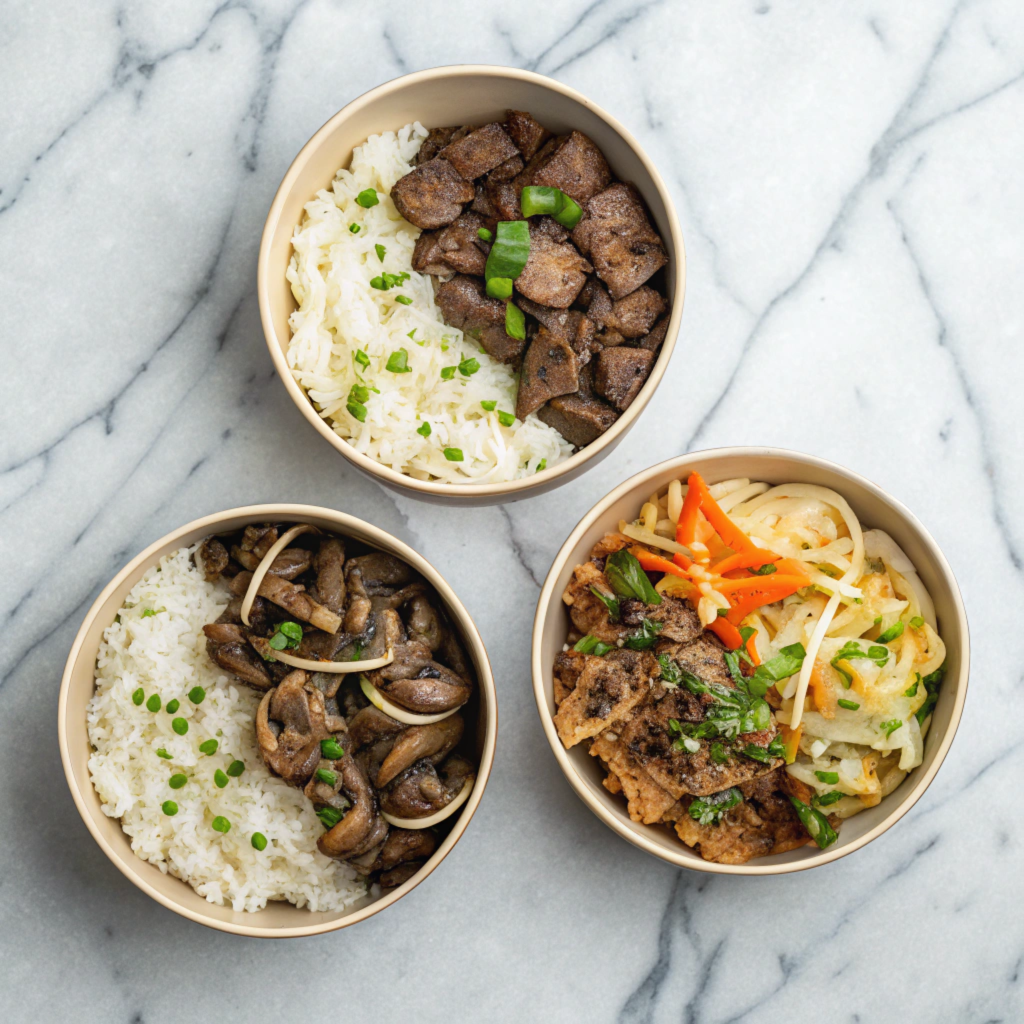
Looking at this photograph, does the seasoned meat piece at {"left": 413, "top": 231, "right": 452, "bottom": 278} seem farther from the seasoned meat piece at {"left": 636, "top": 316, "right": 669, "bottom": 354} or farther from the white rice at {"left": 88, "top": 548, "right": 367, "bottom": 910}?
the white rice at {"left": 88, "top": 548, "right": 367, "bottom": 910}

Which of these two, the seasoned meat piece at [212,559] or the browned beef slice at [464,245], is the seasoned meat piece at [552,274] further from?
the seasoned meat piece at [212,559]

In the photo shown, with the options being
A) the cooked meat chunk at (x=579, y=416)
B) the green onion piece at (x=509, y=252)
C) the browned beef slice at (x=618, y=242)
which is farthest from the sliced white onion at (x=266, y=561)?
Result: the browned beef slice at (x=618, y=242)

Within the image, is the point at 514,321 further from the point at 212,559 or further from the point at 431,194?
the point at 212,559

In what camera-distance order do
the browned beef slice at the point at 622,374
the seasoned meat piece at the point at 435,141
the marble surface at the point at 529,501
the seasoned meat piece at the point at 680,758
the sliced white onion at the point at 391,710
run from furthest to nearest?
the marble surface at the point at 529,501
the seasoned meat piece at the point at 435,141
the browned beef slice at the point at 622,374
the sliced white onion at the point at 391,710
the seasoned meat piece at the point at 680,758

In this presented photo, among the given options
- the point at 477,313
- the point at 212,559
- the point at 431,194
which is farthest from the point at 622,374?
the point at 212,559

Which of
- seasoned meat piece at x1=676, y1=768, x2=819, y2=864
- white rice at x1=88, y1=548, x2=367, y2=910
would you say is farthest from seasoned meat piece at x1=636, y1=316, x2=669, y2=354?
white rice at x1=88, y1=548, x2=367, y2=910
